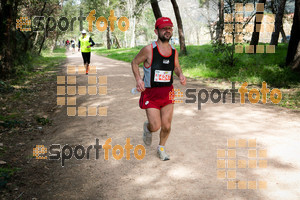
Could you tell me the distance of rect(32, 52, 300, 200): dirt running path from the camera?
3.51 m

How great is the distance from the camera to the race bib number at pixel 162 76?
4000mm

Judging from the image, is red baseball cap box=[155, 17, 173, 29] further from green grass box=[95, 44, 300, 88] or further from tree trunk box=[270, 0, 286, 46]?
tree trunk box=[270, 0, 286, 46]

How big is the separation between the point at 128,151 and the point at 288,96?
22.5 ft

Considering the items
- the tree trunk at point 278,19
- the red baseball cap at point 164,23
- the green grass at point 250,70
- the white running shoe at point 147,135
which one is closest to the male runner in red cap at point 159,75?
the red baseball cap at point 164,23

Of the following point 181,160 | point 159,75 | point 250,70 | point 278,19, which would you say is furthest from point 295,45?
point 159,75

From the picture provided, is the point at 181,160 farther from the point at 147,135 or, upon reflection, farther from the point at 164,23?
the point at 164,23

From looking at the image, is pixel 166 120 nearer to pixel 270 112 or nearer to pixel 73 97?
pixel 270 112

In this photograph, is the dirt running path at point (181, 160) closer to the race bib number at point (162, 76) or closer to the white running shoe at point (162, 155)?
the white running shoe at point (162, 155)

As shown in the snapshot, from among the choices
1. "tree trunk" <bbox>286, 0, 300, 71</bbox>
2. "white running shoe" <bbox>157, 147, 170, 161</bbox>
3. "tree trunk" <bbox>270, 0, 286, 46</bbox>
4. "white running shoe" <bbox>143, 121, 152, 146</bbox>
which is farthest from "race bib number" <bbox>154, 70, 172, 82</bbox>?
"tree trunk" <bbox>270, 0, 286, 46</bbox>

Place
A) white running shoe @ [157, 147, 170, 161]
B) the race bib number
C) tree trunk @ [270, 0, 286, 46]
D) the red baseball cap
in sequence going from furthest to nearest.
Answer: tree trunk @ [270, 0, 286, 46] < white running shoe @ [157, 147, 170, 161] < the race bib number < the red baseball cap

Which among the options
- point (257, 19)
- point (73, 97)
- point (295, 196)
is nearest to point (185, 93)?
point (73, 97)

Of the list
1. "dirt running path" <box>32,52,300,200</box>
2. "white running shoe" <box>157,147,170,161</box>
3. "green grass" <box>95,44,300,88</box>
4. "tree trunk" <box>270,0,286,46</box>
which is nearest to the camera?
"dirt running path" <box>32,52,300,200</box>

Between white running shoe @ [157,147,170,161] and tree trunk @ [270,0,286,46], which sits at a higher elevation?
tree trunk @ [270,0,286,46]

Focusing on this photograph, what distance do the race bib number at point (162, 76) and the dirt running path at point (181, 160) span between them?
1.34 metres
